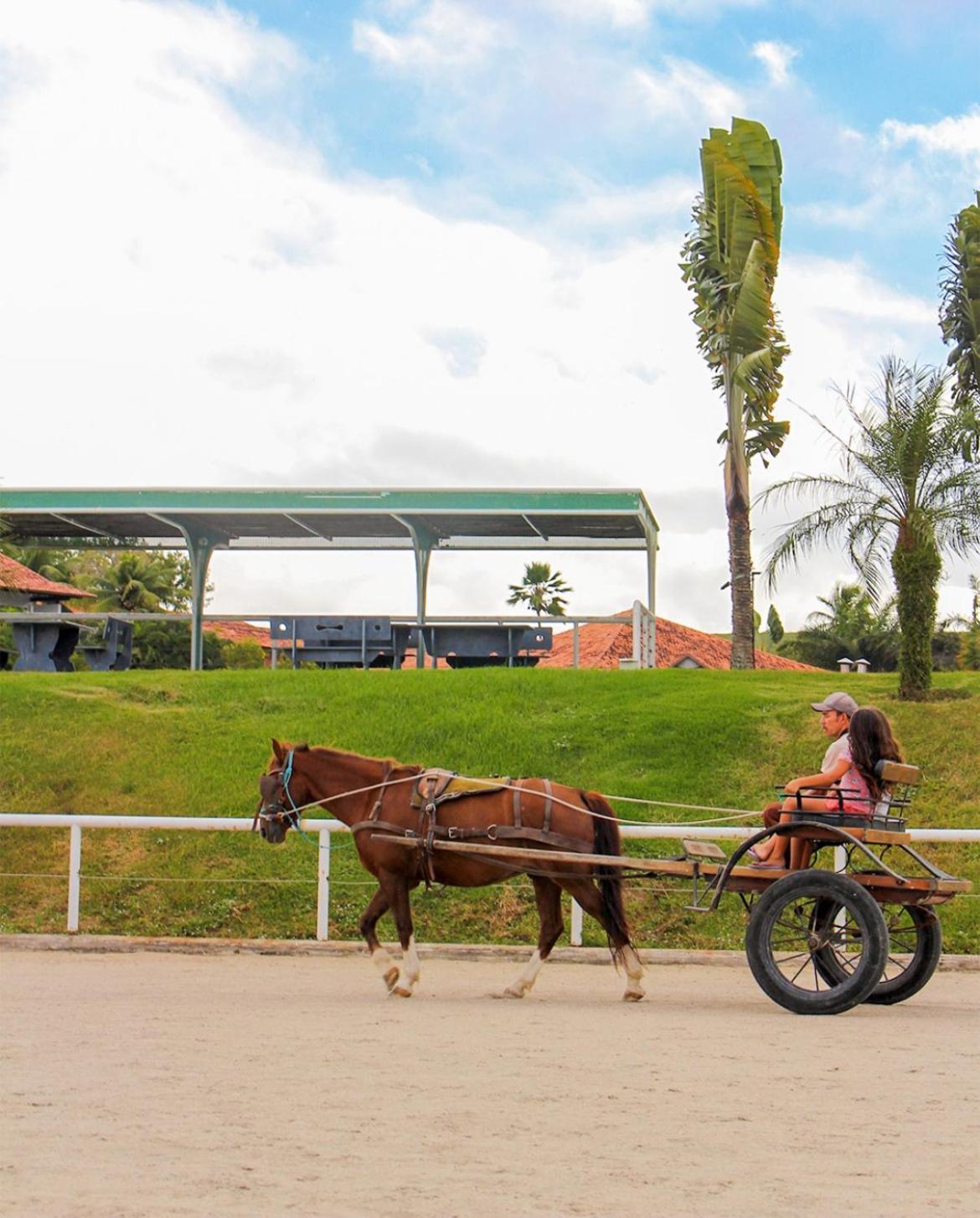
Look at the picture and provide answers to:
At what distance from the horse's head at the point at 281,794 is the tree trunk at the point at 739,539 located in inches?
623

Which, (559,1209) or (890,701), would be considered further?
(890,701)

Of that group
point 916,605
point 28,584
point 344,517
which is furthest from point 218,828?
point 28,584

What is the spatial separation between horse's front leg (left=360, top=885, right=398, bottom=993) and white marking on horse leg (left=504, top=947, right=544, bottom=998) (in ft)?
2.58

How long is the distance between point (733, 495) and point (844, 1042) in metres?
18.5

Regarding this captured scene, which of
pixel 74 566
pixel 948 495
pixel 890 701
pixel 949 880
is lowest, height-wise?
pixel 949 880

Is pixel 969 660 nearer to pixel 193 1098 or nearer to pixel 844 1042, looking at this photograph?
pixel 844 1042

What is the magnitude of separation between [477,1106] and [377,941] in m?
4.16

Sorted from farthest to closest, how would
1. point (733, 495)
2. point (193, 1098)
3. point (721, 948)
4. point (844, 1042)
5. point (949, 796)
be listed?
point (733, 495) < point (949, 796) < point (721, 948) < point (844, 1042) < point (193, 1098)

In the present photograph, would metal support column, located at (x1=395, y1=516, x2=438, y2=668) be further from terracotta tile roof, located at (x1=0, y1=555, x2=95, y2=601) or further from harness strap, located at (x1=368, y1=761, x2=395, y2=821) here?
harness strap, located at (x1=368, y1=761, x2=395, y2=821)

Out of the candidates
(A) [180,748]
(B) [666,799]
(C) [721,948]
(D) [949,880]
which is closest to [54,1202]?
(D) [949,880]

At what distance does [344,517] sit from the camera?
84.1 ft

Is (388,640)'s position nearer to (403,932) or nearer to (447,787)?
(447,787)

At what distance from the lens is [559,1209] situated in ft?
14.8

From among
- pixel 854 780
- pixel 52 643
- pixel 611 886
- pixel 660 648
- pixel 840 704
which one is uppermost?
pixel 660 648
